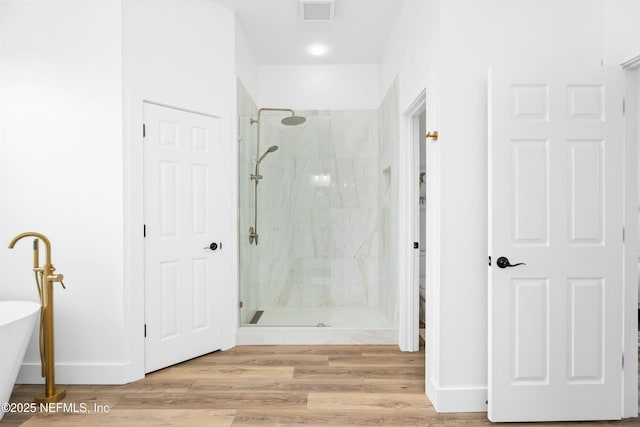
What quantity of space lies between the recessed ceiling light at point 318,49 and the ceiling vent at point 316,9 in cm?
68

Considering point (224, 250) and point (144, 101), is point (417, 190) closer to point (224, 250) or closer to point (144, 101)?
point (224, 250)

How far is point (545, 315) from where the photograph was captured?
7.44ft

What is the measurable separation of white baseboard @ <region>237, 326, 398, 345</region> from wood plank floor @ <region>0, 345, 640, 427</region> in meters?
0.21

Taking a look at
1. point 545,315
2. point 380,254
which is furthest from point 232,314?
point 545,315

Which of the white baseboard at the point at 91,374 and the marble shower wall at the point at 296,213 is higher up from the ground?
the marble shower wall at the point at 296,213

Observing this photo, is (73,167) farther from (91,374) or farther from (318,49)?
(318,49)

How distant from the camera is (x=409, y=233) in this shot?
337cm

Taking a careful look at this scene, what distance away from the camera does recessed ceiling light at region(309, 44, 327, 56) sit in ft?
14.0

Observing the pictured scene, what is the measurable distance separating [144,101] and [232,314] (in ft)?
6.07

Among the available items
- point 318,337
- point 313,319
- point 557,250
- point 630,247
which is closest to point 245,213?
point 313,319

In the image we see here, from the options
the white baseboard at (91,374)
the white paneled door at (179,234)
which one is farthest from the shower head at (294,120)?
the white baseboard at (91,374)

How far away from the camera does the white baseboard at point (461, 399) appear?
2.37 metres

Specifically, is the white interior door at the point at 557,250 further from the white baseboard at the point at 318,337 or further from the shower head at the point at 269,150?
the shower head at the point at 269,150

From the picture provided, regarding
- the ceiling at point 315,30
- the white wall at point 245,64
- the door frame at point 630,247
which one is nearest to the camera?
the door frame at point 630,247
